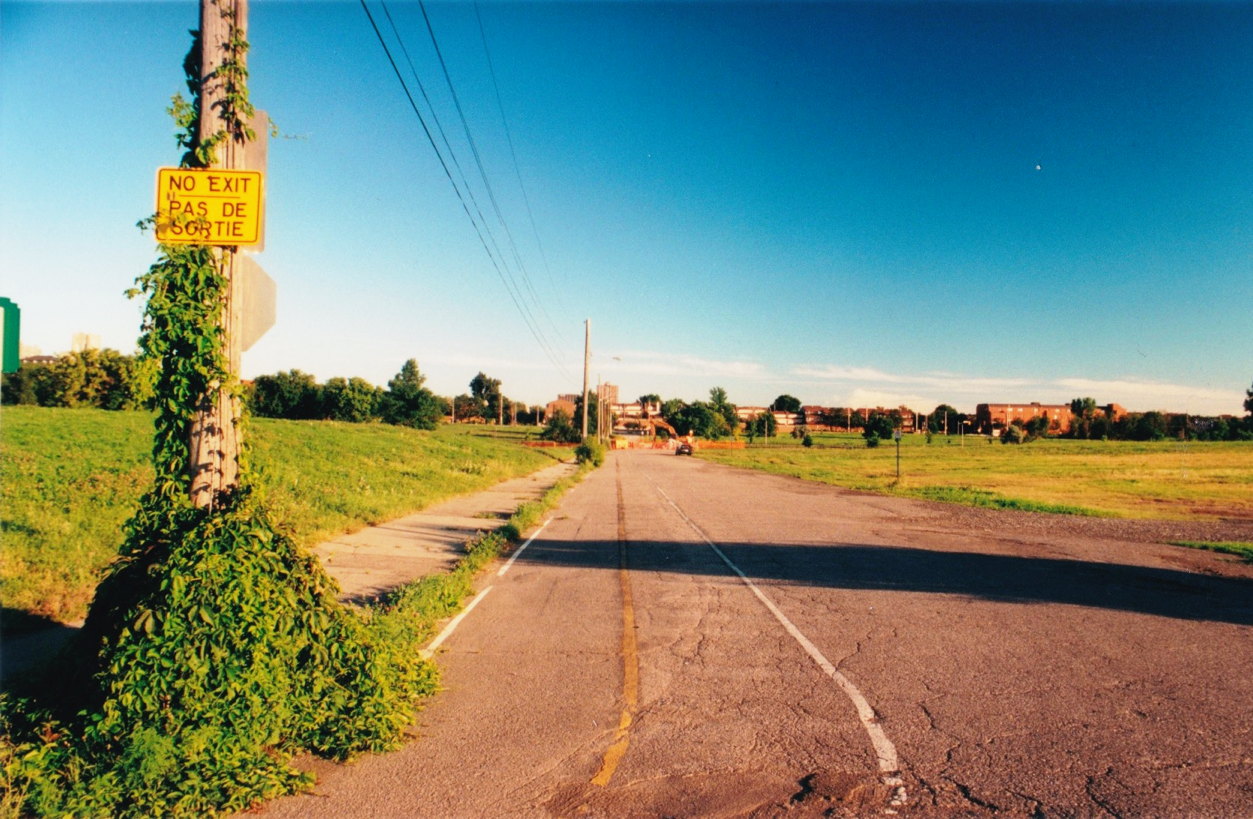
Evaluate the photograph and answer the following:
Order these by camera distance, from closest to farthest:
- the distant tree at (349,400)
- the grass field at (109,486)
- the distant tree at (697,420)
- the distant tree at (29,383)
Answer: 1. the grass field at (109,486)
2. the distant tree at (29,383)
3. the distant tree at (349,400)
4. the distant tree at (697,420)

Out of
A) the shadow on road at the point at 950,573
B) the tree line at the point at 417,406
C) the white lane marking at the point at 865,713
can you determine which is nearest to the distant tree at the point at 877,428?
the tree line at the point at 417,406

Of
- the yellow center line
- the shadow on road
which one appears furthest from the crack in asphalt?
the shadow on road

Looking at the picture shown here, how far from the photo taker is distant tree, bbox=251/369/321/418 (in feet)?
302

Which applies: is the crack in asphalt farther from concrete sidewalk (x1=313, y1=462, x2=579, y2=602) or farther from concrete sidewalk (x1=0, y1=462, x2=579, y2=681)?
concrete sidewalk (x1=313, y1=462, x2=579, y2=602)

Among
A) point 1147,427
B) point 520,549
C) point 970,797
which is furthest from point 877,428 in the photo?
point 970,797

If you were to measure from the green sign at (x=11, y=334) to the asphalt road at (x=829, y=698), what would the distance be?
2546mm

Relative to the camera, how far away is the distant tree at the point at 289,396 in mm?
92062

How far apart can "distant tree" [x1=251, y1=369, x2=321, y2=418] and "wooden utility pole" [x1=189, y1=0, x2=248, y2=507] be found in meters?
94.8

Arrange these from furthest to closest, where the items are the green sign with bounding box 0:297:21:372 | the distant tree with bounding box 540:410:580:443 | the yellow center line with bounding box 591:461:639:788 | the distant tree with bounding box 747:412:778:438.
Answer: the distant tree with bounding box 747:412:778:438
the distant tree with bounding box 540:410:580:443
the yellow center line with bounding box 591:461:639:788
the green sign with bounding box 0:297:21:372

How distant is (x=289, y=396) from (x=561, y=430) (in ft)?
120

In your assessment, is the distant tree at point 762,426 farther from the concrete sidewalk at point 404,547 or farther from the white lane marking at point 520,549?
the white lane marking at point 520,549

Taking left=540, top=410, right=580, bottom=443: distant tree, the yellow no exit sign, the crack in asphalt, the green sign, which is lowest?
the crack in asphalt

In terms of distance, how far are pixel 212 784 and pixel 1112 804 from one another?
468cm

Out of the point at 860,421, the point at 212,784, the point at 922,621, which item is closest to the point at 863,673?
the point at 922,621
